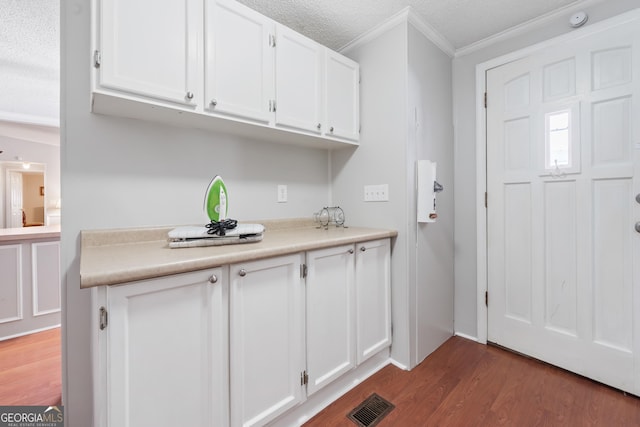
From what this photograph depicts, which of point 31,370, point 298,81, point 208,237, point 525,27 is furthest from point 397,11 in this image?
point 31,370

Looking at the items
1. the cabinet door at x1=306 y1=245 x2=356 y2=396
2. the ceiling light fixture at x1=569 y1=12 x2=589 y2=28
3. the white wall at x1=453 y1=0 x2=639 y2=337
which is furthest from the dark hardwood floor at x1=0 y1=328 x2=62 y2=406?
the ceiling light fixture at x1=569 y1=12 x2=589 y2=28

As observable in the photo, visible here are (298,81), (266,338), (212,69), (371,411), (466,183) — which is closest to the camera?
(266,338)

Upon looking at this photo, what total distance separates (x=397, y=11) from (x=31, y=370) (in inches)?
135

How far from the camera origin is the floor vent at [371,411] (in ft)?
4.50

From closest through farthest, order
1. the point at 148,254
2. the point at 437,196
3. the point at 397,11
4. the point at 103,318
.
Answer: the point at 103,318, the point at 148,254, the point at 397,11, the point at 437,196

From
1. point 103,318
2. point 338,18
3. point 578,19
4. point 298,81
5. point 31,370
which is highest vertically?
point 338,18

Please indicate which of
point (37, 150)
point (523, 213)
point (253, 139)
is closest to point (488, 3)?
point (523, 213)

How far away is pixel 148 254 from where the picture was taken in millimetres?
1070

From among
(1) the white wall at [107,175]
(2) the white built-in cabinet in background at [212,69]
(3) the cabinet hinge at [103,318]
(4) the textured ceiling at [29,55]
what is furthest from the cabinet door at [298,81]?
(4) the textured ceiling at [29,55]

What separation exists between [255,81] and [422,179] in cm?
120

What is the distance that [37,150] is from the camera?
16.5 feet

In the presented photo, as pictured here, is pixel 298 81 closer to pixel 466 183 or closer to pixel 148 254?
pixel 148 254

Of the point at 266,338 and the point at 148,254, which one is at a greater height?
the point at 148,254

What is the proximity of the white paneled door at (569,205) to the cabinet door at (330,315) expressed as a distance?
1.27 m
